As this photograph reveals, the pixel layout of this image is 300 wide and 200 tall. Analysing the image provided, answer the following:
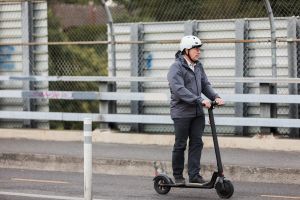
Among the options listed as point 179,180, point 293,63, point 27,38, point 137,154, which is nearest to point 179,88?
point 179,180

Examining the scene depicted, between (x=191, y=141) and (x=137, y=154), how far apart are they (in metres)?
3.05

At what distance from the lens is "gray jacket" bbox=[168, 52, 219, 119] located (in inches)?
377

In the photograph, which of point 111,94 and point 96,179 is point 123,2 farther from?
point 96,179

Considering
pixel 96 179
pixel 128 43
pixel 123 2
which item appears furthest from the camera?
pixel 123 2

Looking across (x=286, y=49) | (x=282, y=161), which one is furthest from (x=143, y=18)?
(x=282, y=161)

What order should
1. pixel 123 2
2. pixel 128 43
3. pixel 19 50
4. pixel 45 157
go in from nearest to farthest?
1. pixel 45 157
2. pixel 128 43
3. pixel 19 50
4. pixel 123 2

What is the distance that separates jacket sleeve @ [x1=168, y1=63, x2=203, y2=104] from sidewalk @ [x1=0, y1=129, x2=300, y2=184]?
6.90 ft

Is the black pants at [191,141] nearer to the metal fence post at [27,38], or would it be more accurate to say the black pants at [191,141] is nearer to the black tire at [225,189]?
the black tire at [225,189]

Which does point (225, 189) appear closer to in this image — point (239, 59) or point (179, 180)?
point (179, 180)

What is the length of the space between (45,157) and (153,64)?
2858 millimetres

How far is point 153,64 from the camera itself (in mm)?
14477

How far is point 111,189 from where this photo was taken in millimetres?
10406

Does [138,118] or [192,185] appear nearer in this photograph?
[192,185]

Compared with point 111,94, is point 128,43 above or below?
above
